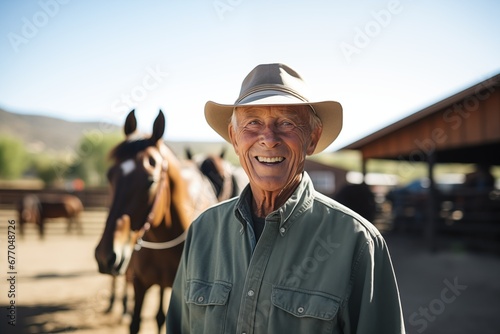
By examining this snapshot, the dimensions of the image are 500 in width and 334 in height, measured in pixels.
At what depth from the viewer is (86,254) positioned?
1045 cm

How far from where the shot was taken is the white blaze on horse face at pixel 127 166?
281cm

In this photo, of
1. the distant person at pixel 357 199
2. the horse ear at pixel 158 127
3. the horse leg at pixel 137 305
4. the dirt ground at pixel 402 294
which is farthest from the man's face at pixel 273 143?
the distant person at pixel 357 199

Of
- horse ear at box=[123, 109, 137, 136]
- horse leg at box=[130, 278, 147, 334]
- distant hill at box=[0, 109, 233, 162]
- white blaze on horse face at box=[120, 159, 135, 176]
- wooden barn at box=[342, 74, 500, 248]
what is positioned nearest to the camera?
white blaze on horse face at box=[120, 159, 135, 176]

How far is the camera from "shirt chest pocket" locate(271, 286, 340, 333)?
47.8 inches

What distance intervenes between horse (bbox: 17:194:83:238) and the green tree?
5334cm

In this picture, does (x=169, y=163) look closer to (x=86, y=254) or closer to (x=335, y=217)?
(x=335, y=217)

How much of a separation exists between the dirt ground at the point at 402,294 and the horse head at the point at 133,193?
4.77ft

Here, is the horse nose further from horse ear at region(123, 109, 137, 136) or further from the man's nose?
the man's nose

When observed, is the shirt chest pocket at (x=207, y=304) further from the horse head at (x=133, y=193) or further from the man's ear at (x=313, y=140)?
the horse head at (x=133, y=193)

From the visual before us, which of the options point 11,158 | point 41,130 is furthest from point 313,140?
point 41,130

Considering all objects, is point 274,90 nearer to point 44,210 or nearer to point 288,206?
point 288,206

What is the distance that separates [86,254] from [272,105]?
1075cm

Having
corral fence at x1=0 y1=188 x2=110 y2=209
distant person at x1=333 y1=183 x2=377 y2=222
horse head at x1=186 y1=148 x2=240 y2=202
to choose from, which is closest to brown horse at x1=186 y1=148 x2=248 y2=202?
horse head at x1=186 y1=148 x2=240 y2=202

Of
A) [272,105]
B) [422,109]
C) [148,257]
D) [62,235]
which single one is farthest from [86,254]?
[272,105]
